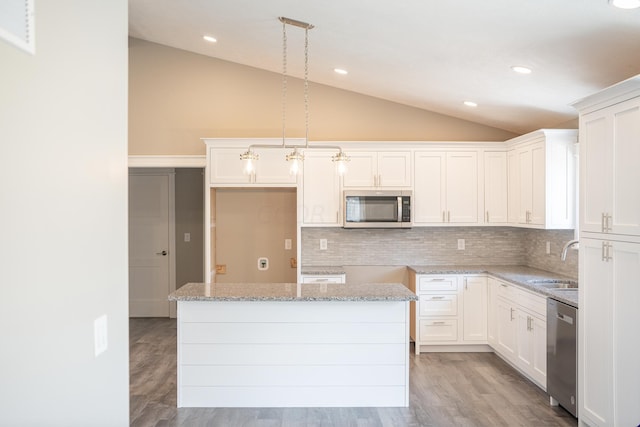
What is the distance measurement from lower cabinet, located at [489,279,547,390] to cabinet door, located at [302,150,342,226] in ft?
6.29

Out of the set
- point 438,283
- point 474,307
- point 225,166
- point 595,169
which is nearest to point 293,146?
point 225,166

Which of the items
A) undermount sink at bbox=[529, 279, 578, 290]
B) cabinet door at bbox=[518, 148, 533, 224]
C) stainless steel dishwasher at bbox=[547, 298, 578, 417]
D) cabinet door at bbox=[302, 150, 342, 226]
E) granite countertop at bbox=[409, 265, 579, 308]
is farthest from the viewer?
cabinet door at bbox=[302, 150, 342, 226]

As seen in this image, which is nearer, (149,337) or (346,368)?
(346,368)

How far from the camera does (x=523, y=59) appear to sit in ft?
10.4

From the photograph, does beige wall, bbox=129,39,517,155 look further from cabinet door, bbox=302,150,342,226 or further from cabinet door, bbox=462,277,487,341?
cabinet door, bbox=462,277,487,341

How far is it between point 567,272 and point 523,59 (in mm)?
2302

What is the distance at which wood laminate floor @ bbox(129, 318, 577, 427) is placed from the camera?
317 centimetres

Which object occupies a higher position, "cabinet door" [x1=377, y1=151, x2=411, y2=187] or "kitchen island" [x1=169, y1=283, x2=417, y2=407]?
"cabinet door" [x1=377, y1=151, x2=411, y2=187]

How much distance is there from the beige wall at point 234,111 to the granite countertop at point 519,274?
158 centimetres

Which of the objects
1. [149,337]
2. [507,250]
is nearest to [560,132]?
[507,250]
